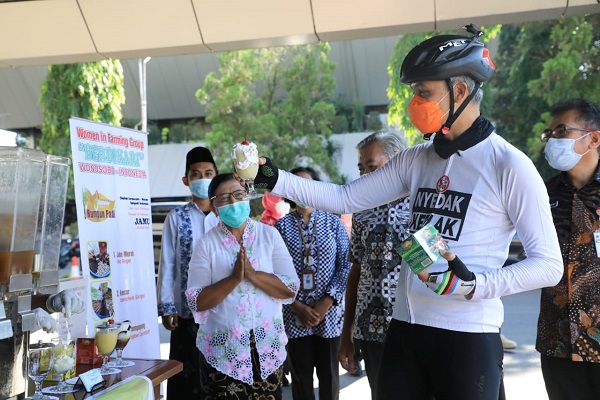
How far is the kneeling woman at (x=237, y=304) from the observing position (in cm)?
335

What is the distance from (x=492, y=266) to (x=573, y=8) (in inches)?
144

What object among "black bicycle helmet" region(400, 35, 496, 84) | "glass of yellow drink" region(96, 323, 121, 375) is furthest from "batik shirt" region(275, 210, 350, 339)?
"black bicycle helmet" region(400, 35, 496, 84)

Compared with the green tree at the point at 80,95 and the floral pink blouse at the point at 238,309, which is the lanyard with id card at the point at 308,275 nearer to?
the floral pink blouse at the point at 238,309

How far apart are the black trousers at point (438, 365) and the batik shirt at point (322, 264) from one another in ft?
6.98

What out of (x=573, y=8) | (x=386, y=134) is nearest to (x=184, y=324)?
(x=386, y=134)

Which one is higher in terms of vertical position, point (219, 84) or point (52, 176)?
point (219, 84)

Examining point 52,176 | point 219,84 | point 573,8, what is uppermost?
point 219,84

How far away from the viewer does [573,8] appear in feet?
16.4

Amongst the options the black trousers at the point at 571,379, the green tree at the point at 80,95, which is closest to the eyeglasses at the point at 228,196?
the black trousers at the point at 571,379

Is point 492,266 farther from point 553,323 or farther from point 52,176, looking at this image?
point 52,176

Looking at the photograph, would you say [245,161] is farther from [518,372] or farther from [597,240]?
[518,372]

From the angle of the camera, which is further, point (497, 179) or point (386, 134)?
point (386, 134)

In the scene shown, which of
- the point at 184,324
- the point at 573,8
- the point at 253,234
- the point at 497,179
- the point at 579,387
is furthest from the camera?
the point at 573,8

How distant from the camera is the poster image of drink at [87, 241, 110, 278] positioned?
3857 mm
